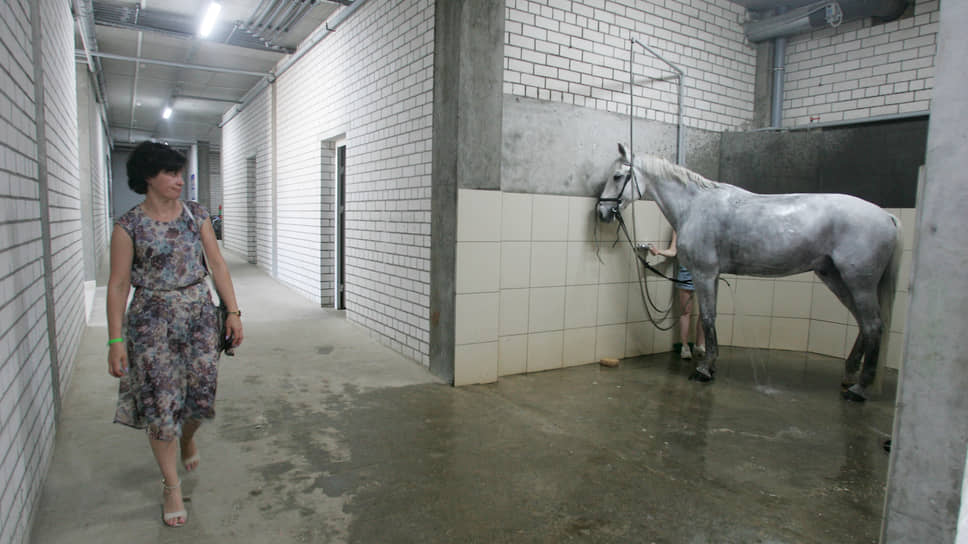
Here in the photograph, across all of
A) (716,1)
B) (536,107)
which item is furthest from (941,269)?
(716,1)

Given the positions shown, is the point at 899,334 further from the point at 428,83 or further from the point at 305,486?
the point at 305,486

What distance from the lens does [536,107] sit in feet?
14.8

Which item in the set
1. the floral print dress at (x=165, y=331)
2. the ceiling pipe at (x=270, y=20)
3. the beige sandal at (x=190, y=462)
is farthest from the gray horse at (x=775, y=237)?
the ceiling pipe at (x=270, y=20)

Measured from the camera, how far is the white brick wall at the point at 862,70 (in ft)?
17.1

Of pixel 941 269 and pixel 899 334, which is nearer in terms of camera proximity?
pixel 941 269

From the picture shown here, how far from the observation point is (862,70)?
5.59m

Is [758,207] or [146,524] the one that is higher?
[758,207]

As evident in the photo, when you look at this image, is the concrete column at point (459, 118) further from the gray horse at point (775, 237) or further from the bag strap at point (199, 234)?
the bag strap at point (199, 234)

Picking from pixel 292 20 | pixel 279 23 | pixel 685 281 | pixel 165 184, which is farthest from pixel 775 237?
pixel 279 23

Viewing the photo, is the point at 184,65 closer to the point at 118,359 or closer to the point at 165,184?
the point at 165,184

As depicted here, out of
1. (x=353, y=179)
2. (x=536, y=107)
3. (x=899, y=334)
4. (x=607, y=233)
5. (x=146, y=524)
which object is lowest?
(x=146, y=524)

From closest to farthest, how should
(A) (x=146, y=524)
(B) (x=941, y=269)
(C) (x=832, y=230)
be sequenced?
1. (B) (x=941, y=269)
2. (A) (x=146, y=524)
3. (C) (x=832, y=230)

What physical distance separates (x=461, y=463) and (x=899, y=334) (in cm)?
434

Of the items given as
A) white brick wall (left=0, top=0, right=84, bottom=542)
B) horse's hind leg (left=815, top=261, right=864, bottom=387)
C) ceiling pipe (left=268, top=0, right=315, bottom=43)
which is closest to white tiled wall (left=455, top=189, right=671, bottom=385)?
horse's hind leg (left=815, top=261, right=864, bottom=387)
